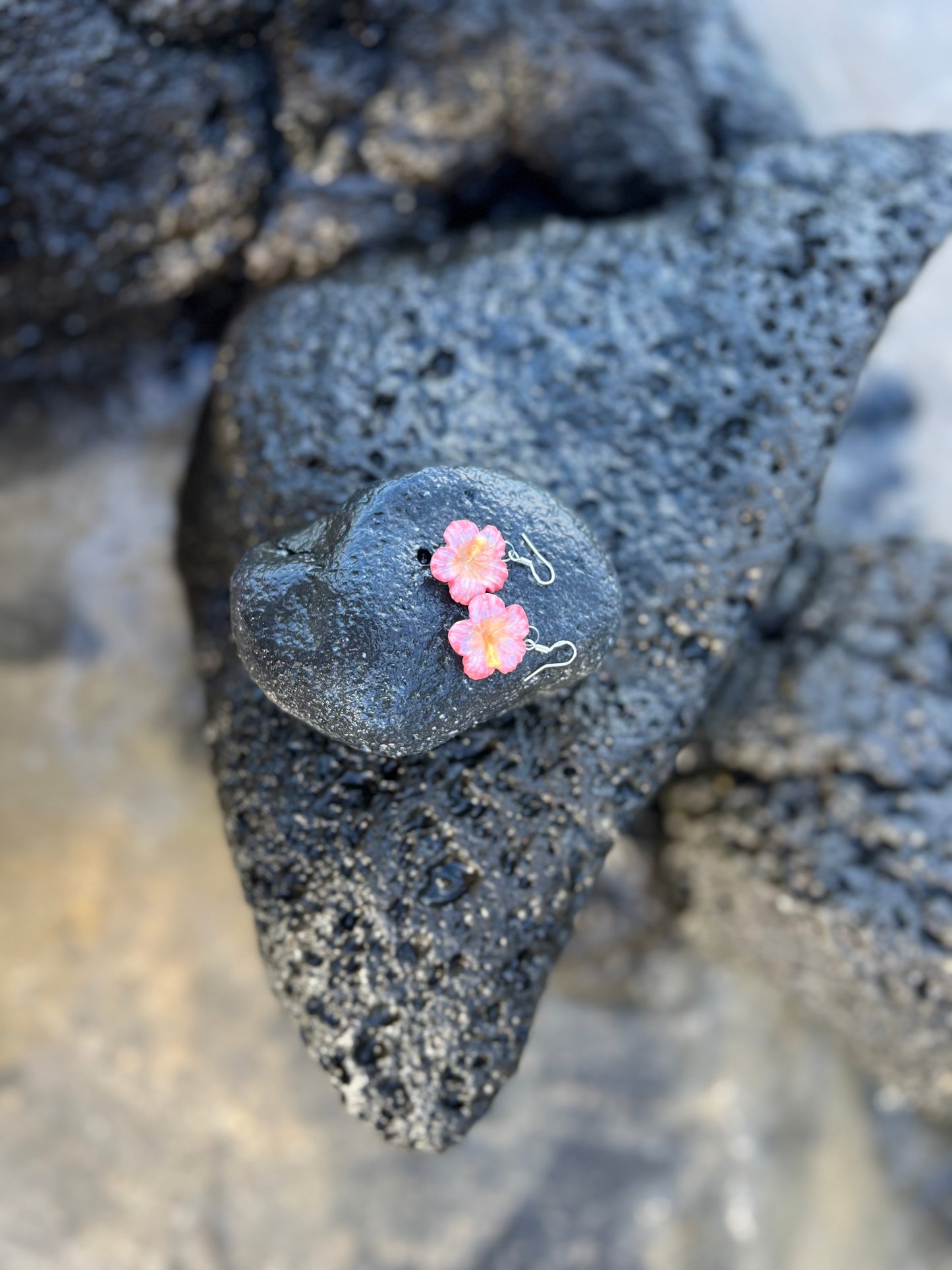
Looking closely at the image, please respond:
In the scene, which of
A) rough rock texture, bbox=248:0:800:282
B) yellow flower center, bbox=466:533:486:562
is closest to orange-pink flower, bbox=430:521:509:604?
yellow flower center, bbox=466:533:486:562

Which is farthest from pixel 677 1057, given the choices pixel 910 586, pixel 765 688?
pixel 910 586

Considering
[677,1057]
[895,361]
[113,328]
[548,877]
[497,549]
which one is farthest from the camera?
[895,361]

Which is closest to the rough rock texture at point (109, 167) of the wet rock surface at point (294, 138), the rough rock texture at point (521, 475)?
the wet rock surface at point (294, 138)

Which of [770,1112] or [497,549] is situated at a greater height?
[497,549]

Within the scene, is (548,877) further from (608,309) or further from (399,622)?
(608,309)

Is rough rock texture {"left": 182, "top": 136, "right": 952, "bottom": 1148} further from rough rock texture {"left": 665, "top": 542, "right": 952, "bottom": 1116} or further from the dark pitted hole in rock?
rough rock texture {"left": 665, "top": 542, "right": 952, "bottom": 1116}

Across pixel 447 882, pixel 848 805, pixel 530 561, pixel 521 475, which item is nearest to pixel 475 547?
pixel 530 561
